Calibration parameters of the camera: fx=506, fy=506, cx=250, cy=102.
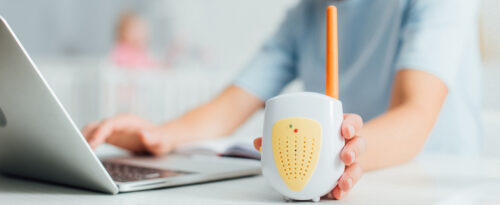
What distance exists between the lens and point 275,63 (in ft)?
3.94

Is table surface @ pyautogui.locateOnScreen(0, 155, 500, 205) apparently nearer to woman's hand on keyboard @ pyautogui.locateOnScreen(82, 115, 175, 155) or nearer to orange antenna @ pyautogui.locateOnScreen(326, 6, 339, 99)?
orange antenna @ pyautogui.locateOnScreen(326, 6, 339, 99)

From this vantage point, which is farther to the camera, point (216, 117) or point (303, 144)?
point (216, 117)

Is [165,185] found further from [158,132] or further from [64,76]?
[64,76]

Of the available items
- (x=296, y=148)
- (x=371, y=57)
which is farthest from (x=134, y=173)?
(x=371, y=57)

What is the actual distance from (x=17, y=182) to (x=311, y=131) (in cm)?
36

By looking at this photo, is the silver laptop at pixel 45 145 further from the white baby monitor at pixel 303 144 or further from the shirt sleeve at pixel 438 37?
the shirt sleeve at pixel 438 37

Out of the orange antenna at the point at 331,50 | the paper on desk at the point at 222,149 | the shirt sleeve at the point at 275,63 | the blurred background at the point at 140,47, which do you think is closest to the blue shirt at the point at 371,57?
the shirt sleeve at the point at 275,63

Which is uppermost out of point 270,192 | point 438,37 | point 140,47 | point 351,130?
point 438,37

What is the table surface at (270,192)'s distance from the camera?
466mm

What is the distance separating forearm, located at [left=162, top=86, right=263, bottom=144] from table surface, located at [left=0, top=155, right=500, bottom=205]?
41 centimetres

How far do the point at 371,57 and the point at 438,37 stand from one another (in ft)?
0.83

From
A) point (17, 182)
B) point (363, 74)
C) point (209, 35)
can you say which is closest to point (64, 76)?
point (209, 35)

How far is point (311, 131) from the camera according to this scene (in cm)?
43

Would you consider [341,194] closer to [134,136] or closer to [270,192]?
[270,192]
